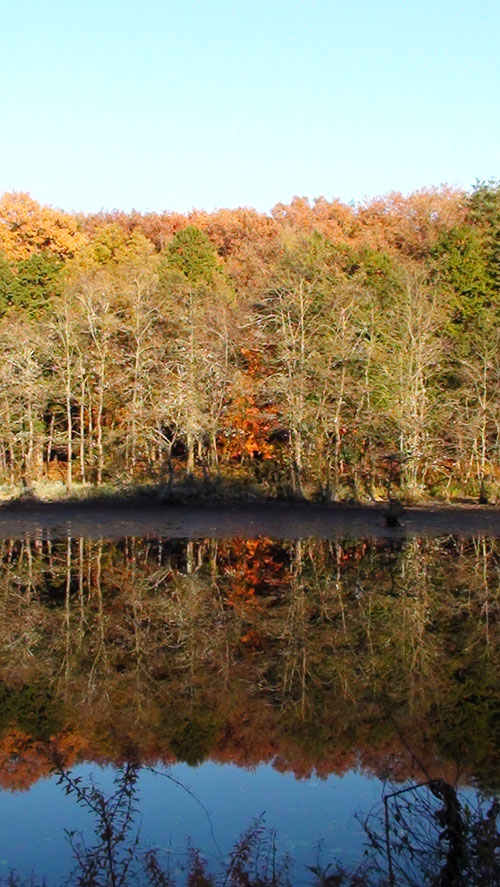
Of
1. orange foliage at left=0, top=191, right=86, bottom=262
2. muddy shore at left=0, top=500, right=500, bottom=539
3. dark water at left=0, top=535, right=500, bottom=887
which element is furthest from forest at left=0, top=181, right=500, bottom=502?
dark water at left=0, top=535, right=500, bottom=887

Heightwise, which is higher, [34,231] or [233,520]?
[34,231]

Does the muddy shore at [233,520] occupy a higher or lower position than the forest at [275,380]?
lower

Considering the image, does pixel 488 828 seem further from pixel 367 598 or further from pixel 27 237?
pixel 27 237

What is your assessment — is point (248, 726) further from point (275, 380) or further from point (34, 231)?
point (34, 231)

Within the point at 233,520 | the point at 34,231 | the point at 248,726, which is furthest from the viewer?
the point at 34,231

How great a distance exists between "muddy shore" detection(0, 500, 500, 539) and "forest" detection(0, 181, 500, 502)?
6.89 feet

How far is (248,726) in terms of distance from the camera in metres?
9.05

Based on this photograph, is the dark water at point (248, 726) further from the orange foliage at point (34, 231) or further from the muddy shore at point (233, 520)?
the orange foliage at point (34, 231)

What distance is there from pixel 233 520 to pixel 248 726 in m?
18.9

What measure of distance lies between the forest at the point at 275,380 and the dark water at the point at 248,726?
17.4 meters

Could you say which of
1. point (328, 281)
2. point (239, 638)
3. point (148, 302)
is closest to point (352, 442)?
point (328, 281)

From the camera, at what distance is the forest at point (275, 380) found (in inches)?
1380

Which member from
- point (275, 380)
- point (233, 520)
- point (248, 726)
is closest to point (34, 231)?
point (275, 380)

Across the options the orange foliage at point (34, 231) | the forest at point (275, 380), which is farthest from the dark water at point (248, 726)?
the orange foliage at point (34, 231)
